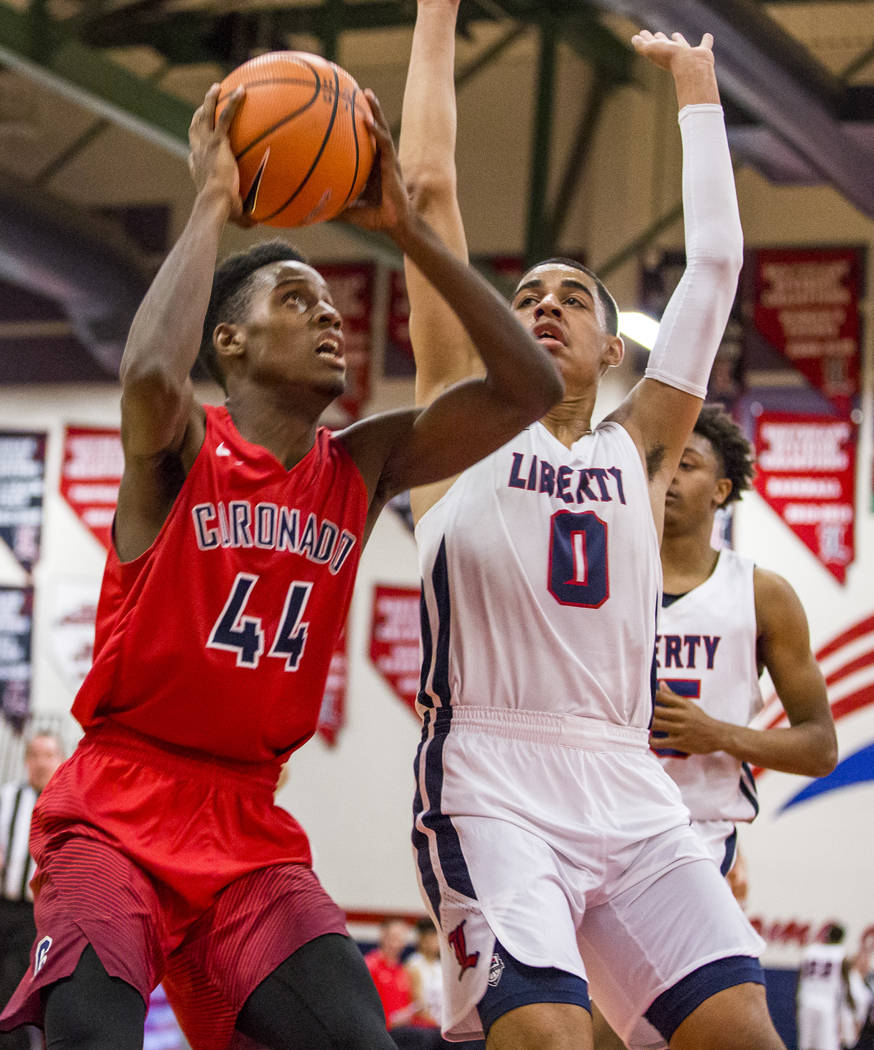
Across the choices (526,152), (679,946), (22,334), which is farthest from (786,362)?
(679,946)

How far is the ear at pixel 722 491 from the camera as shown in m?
4.93

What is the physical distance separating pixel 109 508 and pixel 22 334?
8.01 feet

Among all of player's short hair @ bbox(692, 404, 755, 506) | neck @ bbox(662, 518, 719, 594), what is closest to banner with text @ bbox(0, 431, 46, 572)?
player's short hair @ bbox(692, 404, 755, 506)

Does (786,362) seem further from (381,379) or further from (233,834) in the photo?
(233,834)

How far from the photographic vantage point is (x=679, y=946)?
2996mm

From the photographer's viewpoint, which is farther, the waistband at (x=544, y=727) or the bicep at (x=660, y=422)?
the bicep at (x=660, y=422)

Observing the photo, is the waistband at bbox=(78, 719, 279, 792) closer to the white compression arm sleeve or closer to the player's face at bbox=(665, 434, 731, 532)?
the white compression arm sleeve

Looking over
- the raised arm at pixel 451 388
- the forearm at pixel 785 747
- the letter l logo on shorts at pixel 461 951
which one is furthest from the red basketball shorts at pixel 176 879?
the forearm at pixel 785 747

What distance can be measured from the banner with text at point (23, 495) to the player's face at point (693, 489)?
11955 millimetres

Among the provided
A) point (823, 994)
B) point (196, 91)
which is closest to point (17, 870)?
point (823, 994)

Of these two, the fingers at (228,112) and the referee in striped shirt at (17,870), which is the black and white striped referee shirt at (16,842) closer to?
the referee in striped shirt at (17,870)

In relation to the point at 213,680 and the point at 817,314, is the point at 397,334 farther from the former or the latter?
the point at 213,680

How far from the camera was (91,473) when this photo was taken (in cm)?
1547

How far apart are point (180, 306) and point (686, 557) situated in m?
2.33
